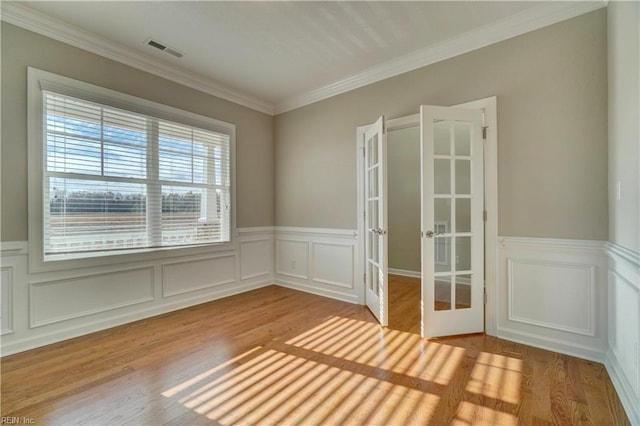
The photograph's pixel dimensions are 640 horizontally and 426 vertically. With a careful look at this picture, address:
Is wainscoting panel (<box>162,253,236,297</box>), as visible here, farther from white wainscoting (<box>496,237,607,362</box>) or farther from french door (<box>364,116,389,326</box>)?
white wainscoting (<box>496,237,607,362</box>)

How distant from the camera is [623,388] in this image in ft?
5.68

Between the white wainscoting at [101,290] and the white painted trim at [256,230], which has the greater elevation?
the white painted trim at [256,230]

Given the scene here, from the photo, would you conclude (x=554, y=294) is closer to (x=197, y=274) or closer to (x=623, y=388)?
(x=623, y=388)

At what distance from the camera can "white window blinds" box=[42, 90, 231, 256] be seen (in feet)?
8.53

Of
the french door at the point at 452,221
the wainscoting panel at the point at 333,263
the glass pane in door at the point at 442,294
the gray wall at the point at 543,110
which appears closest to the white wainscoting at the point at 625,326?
the gray wall at the point at 543,110

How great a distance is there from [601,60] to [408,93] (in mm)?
1545

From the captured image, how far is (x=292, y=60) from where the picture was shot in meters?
3.16

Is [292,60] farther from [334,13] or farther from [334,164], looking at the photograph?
[334,164]

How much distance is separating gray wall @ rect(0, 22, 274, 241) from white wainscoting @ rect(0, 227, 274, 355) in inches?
14.0

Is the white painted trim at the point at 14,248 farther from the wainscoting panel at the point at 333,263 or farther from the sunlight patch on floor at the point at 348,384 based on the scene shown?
the wainscoting panel at the point at 333,263

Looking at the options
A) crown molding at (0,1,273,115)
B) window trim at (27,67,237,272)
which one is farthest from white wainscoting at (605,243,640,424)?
crown molding at (0,1,273,115)

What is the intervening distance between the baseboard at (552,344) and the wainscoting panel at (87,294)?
3654 millimetres

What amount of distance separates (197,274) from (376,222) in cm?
234

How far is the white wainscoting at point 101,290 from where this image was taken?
7.72 ft
